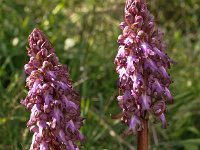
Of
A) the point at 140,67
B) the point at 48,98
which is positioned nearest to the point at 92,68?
the point at 140,67

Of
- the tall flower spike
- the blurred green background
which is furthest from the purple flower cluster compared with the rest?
the blurred green background

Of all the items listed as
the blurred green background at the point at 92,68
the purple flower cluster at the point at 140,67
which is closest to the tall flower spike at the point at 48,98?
the purple flower cluster at the point at 140,67

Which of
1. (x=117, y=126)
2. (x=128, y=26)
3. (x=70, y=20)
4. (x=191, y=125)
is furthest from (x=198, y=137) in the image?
(x=128, y=26)

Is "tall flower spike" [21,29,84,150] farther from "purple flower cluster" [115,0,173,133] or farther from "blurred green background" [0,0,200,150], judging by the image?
"blurred green background" [0,0,200,150]

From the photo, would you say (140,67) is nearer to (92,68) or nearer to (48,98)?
(48,98)

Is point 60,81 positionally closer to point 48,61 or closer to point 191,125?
point 48,61

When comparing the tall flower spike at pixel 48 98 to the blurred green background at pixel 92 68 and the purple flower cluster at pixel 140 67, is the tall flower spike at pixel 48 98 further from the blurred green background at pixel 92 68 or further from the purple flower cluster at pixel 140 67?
the blurred green background at pixel 92 68

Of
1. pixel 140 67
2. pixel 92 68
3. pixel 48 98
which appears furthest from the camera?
pixel 92 68
